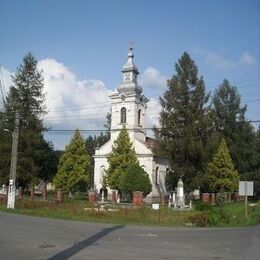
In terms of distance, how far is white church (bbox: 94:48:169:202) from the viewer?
63562 mm

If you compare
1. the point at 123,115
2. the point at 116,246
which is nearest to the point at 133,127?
the point at 123,115

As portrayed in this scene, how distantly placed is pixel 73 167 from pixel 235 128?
22908 millimetres

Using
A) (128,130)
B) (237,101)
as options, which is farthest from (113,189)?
(237,101)

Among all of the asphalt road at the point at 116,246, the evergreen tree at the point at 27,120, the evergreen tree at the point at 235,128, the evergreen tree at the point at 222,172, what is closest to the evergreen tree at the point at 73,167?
the evergreen tree at the point at 27,120

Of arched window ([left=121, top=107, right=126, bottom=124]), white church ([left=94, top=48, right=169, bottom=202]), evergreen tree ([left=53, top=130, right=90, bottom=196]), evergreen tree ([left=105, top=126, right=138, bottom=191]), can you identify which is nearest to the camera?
evergreen tree ([left=105, top=126, right=138, bottom=191])

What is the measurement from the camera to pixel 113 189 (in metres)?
58.2

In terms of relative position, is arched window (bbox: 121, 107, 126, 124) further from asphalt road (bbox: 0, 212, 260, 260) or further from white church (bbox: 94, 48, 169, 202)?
asphalt road (bbox: 0, 212, 260, 260)

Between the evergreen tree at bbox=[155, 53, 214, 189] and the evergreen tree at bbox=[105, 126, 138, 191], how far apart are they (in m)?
4.30

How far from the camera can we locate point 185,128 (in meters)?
53.9

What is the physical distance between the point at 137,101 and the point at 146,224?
38.6 meters

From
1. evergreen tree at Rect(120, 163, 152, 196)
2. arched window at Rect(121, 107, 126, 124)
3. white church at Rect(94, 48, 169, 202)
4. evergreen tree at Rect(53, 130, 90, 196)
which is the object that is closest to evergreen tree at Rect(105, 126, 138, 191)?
evergreen tree at Rect(120, 163, 152, 196)

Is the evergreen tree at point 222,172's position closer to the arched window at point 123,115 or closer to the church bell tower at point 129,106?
the church bell tower at point 129,106

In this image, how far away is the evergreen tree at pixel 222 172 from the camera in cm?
5681

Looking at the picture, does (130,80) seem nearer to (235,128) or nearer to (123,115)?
(123,115)
